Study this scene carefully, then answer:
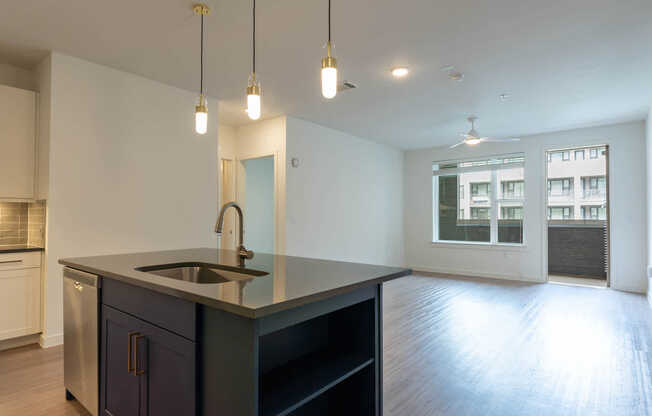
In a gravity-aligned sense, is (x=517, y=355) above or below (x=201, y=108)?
below

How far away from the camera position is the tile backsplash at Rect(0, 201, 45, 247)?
343 centimetres

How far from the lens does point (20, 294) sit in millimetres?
3131

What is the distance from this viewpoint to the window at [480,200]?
669 centimetres

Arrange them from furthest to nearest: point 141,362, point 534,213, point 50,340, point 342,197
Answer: point 534,213
point 342,197
point 50,340
point 141,362

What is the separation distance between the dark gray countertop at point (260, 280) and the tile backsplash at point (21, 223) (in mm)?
1770

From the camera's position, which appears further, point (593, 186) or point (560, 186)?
point (560, 186)

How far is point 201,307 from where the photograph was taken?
1.29 meters

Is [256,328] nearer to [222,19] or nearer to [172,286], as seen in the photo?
[172,286]

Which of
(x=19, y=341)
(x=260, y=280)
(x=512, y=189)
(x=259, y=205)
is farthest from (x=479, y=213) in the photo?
(x=19, y=341)

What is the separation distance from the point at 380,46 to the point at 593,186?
586cm

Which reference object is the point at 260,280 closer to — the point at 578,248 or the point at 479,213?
the point at 479,213

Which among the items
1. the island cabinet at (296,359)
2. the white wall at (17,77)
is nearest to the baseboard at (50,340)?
the white wall at (17,77)

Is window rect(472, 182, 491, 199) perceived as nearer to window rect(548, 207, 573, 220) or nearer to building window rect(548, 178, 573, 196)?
building window rect(548, 178, 573, 196)

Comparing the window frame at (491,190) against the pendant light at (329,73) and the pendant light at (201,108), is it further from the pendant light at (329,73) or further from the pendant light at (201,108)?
the pendant light at (329,73)
